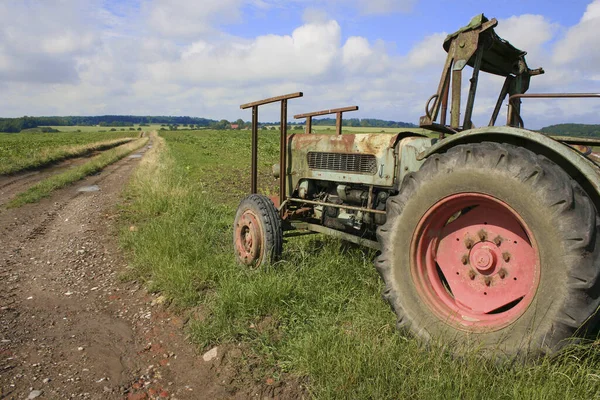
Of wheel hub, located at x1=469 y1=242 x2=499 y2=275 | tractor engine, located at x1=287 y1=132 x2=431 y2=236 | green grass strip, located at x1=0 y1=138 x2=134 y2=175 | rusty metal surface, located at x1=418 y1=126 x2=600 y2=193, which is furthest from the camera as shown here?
green grass strip, located at x1=0 y1=138 x2=134 y2=175

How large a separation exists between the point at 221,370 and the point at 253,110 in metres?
2.96

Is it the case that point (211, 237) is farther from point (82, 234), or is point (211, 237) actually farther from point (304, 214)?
point (82, 234)

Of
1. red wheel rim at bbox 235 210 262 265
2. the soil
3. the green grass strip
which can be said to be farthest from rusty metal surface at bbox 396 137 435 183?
the green grass strip

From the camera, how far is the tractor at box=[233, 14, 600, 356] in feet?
6.70

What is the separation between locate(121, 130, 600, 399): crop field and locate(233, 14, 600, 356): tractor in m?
0.18

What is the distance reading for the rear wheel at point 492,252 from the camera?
6.62 ft

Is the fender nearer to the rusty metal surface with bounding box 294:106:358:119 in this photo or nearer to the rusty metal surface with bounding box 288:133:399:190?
the rusty metal surface with bounding box 288:133:399:190

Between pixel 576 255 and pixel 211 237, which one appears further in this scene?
pixel 211 237

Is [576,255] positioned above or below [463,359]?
above

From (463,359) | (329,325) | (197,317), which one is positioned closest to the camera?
(463,359)

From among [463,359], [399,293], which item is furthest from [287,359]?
[463,359]

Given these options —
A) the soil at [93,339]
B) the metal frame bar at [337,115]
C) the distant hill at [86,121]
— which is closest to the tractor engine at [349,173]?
the metal frame bar at [337,115]

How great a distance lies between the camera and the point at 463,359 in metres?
2.25

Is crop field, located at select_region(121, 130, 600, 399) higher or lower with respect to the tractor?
lower
